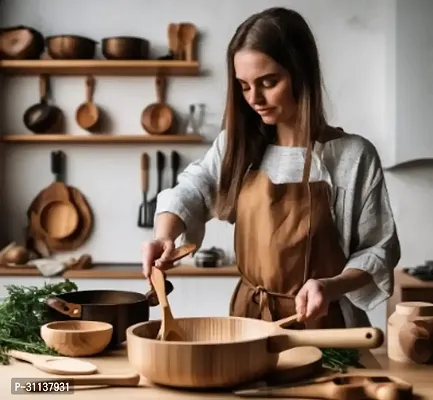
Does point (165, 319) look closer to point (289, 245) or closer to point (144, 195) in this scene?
point (289, 245)

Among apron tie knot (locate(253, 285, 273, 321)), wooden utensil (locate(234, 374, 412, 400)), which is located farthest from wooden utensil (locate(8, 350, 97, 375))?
apron tie knot (locate(253, 285, 273, 321))

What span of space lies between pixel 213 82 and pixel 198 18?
30 cm

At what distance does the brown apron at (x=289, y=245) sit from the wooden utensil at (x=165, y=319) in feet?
1.31

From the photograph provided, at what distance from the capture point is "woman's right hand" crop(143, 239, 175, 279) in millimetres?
1343

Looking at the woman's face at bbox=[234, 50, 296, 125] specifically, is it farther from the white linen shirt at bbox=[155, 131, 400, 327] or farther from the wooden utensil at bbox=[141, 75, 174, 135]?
the wooden utensil at bbox=[141, 75, 174, 135]

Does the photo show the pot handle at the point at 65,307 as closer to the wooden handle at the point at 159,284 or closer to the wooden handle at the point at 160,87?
the wooden handle at the point at 159,284

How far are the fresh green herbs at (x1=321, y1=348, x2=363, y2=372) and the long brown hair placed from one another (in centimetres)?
52

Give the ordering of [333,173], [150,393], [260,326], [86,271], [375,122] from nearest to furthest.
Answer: [150,393], [260,326], [333,173], [86,271], [375,122]

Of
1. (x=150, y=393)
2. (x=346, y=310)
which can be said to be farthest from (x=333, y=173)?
(x=150, y=393)

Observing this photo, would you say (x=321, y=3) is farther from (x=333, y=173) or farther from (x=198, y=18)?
(x=333, y=173)

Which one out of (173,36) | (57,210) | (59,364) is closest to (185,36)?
(173,36)

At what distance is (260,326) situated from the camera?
4.01 feet

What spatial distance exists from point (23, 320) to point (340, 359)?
0.57 meters

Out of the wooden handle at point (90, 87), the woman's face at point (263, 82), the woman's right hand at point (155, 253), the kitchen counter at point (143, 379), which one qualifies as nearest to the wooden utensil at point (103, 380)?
the kitchen counter at point (143, 379)
